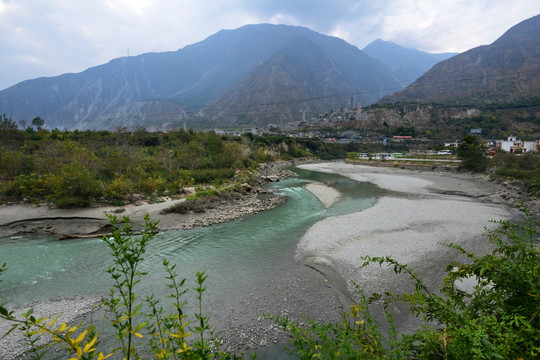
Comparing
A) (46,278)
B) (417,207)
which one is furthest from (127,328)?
(417,207)

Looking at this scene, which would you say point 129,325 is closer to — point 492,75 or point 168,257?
point 168,257

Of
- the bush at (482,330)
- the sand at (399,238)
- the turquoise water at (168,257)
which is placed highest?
the bush at (482,330)

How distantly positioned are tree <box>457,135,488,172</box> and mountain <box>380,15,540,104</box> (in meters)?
89.7

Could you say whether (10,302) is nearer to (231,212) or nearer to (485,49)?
(231,212)

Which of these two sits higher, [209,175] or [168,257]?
[209,175]

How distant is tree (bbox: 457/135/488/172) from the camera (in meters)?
43.7

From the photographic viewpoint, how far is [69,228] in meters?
16.7

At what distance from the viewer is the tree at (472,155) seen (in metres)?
43.7

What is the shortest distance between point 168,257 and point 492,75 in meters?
192

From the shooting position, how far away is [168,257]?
12992 millimetres

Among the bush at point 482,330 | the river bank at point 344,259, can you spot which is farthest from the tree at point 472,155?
the bush at point 482,330

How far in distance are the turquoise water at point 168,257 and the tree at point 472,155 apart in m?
42.7

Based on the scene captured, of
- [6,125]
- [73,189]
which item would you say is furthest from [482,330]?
[6,125]

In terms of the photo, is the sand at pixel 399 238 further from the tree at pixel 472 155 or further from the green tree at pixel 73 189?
the tree at pixel 472 155
